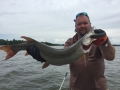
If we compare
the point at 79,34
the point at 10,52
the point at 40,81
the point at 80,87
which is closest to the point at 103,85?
the point at 80,87

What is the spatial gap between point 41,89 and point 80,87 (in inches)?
264

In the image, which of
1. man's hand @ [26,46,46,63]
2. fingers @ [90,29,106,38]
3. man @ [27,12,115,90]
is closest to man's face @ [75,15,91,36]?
man @ [27,12,115,90]

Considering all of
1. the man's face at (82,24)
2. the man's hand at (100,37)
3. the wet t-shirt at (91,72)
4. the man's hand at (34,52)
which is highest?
the man's face at (82,24)

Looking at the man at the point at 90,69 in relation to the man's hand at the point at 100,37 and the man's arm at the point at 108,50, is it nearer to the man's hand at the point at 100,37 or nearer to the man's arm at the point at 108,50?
the man's arm at the point at 108,50

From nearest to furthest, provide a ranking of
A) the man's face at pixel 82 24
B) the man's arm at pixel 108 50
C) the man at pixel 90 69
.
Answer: the man's arm at pixel 108 50 → the man at pixel 90 69 → the man's face at pixel 82 24

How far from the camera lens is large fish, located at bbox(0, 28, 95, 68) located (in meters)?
3.97

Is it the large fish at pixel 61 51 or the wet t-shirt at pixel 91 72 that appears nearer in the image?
the large fish at pixel 61 51

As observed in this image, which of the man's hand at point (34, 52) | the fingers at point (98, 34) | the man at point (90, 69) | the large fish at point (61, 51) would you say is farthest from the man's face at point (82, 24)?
the man's hand at point (34, 52)

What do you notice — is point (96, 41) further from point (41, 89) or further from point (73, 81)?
point (41, 89)

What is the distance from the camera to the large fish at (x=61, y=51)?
3.97 metres

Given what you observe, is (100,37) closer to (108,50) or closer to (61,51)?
(108,50)

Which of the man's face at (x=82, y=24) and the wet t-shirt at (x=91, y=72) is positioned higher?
the man's face at (x=82, y=24)

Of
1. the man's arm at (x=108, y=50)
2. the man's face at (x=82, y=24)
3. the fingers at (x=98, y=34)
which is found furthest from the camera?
the man's face at (x=82, y=24)

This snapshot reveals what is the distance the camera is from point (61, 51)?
4.23m
